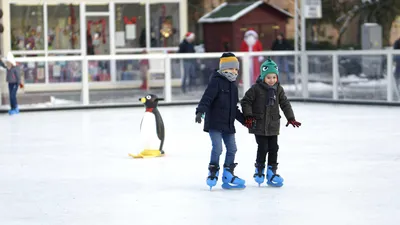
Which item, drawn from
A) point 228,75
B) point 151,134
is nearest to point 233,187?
point 228,75

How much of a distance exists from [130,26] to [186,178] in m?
20.8

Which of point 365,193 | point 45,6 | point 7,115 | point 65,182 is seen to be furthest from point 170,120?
point 45,6

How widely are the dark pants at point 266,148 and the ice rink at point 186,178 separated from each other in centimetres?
27

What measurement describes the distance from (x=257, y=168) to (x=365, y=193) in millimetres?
1098

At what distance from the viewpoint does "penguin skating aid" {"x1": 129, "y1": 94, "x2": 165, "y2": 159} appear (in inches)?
531

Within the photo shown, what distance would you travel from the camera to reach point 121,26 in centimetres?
3161

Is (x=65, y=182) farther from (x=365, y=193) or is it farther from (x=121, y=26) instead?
(x=121, y=26)

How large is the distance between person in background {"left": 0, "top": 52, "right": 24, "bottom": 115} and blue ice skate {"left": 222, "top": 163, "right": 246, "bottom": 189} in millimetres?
12080

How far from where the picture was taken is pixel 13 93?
2194 centimetres

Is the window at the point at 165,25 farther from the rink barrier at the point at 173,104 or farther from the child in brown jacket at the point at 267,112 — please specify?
the child in brown jacket at the point at 267,112

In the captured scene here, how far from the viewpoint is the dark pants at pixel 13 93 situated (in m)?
21.9

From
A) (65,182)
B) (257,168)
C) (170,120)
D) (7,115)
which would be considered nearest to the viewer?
(257,168)

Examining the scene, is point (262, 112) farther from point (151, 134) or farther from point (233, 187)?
point (151, 134)

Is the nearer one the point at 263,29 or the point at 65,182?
the point at 65,182
